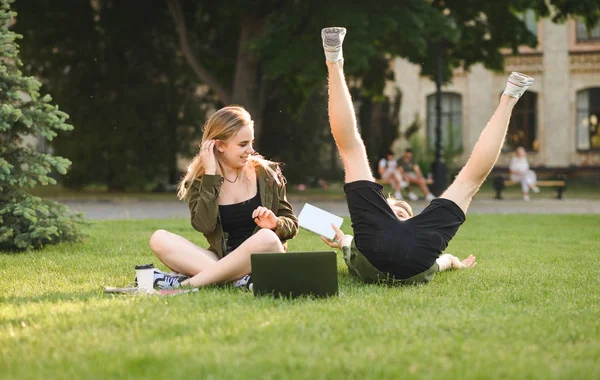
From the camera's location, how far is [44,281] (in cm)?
656

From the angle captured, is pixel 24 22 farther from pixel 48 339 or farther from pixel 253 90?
pixel 48 339

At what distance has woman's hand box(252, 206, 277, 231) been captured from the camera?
19.6 feet

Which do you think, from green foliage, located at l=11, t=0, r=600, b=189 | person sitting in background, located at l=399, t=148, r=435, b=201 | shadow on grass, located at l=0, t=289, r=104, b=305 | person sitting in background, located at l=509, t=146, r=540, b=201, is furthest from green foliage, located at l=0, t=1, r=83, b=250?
person sitting in background, located at l=509, t=146, r=540, b=201

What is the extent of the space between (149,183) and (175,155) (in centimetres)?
127

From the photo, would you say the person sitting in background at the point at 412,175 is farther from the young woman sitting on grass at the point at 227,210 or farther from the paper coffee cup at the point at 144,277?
the paper coffee cup at the point at 144,277

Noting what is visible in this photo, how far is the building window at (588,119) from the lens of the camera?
122 ft

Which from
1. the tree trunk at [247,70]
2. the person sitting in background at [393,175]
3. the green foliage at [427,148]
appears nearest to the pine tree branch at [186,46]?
the tree trunk at [247,70]

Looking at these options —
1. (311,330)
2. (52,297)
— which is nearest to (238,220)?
(52,297)

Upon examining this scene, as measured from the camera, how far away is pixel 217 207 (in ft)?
20.3

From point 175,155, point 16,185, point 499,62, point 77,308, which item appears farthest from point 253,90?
point 77,308

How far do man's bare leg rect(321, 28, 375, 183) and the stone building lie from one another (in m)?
31.4

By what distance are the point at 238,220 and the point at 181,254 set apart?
51 centimetres

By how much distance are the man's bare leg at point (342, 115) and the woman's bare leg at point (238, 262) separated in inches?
28.9

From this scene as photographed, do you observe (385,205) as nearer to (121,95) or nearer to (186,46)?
(186,46)
